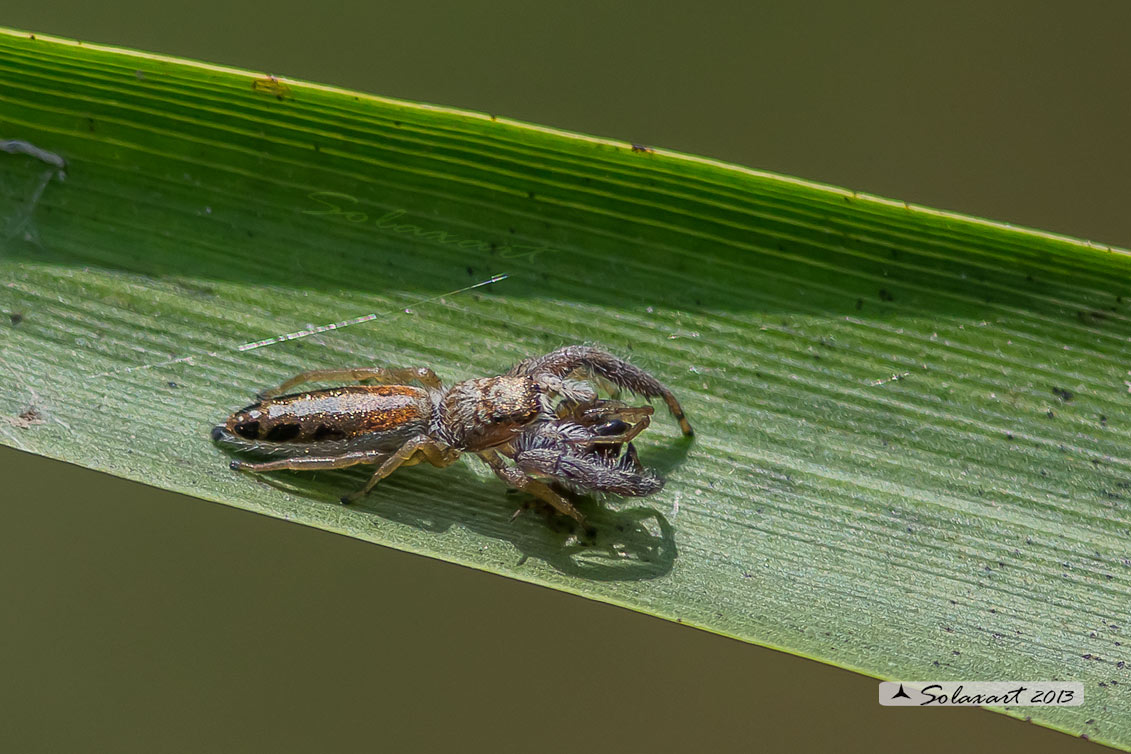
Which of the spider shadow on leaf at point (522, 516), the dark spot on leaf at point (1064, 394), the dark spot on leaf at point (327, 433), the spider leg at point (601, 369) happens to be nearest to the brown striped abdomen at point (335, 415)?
the dark spot on leaf at point (327, 433)

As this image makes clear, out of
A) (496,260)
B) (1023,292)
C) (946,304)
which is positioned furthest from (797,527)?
(496,260)

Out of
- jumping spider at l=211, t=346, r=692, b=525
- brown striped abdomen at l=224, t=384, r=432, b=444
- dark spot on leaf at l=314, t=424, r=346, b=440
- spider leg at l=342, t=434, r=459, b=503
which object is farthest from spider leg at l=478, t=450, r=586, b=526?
dark spot on leaf at l=314, t=424, r=346, b=440

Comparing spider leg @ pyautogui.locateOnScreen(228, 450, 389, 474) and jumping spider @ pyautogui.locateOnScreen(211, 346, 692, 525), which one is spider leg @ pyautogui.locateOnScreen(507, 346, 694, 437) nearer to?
jumping spider @ pyautogui.locateOnScreen(211, 346, 692, 525)

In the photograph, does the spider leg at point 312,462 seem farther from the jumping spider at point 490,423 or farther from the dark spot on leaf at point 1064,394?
the dark spot on leaf at point 1064,394

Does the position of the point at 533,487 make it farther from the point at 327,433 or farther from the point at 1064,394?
the point at 1064,394

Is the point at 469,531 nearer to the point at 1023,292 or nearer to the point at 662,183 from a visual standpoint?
the point at 662,183
